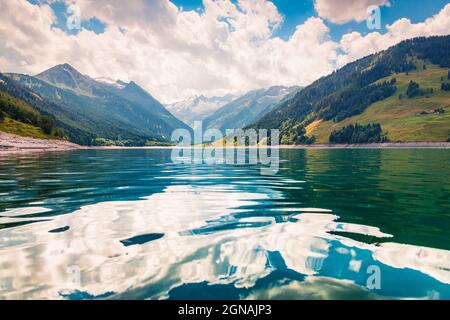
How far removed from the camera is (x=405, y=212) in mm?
19234

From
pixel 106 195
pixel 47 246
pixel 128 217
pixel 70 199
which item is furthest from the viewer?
pixel 106 195

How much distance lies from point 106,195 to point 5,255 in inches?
582

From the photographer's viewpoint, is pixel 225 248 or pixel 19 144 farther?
pixel 19 144

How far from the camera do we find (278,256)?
38.5 ft

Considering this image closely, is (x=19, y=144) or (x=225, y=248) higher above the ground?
(x=19, y=144)

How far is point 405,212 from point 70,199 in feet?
79.3

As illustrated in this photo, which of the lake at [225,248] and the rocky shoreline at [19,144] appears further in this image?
the rocky shoreline at [19,144]

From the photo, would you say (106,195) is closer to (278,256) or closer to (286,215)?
(286,215)

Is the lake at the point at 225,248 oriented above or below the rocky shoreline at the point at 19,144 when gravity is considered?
below

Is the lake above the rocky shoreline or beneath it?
beneath

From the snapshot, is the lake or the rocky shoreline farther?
the rocky shoreline
